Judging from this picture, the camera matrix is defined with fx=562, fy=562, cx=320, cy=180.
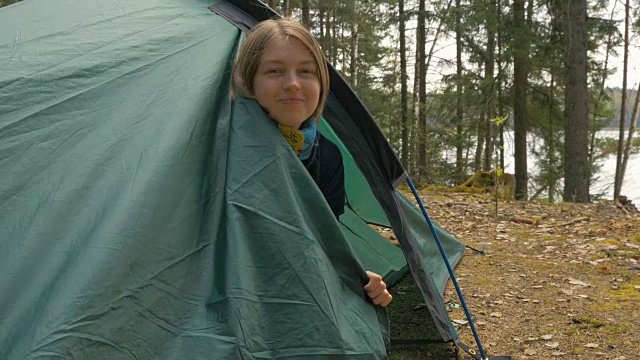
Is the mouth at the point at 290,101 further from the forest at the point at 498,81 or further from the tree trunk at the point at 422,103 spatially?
the tree trunk at the point at 422,103

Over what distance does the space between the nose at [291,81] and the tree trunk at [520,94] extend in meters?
10.6

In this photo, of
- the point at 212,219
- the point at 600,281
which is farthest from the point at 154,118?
the point at 600,281

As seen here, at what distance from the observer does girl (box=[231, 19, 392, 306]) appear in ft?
7.01

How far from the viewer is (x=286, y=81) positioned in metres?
2.14

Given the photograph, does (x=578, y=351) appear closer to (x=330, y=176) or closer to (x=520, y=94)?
(x=330, y=176)

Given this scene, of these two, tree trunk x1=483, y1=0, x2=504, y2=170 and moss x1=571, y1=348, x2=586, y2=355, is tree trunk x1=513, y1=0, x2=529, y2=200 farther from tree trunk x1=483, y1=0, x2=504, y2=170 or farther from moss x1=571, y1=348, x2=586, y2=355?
moss x1=571, y1=348, x2=586, y2=355

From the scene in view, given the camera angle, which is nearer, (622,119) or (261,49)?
(261,49)

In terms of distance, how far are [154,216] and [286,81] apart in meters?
0.70

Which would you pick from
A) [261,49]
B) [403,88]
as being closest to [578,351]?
[261,49]

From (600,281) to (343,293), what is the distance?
2.94 metres

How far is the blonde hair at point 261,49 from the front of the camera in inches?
84.1

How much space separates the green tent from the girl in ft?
0.21

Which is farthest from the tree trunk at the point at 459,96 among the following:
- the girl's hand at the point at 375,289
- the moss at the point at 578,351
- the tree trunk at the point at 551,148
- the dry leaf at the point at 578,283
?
the girl's hand at the point at 375,289

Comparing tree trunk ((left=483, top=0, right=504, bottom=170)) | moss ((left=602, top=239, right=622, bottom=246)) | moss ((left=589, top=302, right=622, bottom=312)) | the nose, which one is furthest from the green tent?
tree trunk ((left=483, top=0, right=504, bottom=170))
